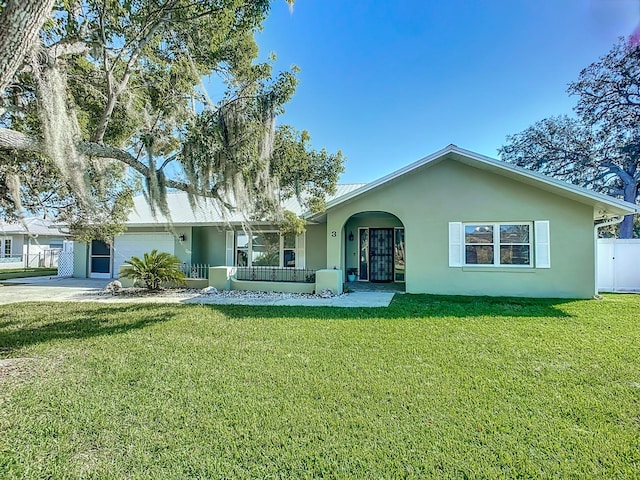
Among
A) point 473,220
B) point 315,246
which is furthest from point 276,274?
point 473,220

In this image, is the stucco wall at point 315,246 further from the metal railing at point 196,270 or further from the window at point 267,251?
the metal railing at point 196,270

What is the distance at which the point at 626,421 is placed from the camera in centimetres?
317

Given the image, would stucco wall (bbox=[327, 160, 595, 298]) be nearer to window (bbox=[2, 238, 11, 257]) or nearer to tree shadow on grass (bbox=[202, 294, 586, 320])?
tree shadow on grass (bbox=[202, 294, 586, 320])

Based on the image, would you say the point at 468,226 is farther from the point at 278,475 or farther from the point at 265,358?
the point at 278,475

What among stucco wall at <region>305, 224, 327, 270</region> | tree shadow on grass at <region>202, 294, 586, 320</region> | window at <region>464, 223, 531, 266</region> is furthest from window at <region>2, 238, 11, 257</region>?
window at <region>464, 223, 531, 266</region>

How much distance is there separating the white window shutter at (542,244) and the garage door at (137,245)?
13.4 meters

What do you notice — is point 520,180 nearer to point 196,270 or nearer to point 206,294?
point 206,294

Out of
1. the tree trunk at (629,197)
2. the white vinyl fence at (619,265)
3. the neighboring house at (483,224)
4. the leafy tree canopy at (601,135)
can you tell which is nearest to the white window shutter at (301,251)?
the neighboring house at (483,224)

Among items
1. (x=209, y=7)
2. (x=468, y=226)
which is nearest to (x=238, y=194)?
(x=209, y=7)

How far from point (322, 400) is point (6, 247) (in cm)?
3207

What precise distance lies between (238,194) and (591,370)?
6181 millimetres

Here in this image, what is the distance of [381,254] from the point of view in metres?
14.2

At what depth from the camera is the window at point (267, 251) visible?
13977 millimetres

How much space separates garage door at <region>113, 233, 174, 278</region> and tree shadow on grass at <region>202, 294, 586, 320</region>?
747 centimetres
